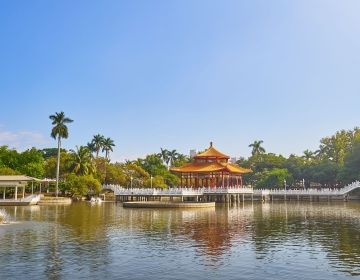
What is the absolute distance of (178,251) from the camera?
25125 millimetres

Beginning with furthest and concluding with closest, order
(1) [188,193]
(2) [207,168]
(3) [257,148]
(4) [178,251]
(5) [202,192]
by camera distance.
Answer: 1. (3) [257,148]
2. (2) [207,168]
3. (5) [202,192]
4. (1) [188,193]
5. (4) [178,251]

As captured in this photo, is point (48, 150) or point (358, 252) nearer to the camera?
point (358, 252)

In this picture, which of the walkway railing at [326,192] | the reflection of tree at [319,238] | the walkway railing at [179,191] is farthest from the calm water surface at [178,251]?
the walkway railing at [326,192]

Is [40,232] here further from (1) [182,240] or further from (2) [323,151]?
(2) [323,151]

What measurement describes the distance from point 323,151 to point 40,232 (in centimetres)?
10788

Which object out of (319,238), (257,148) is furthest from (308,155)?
(319,238)

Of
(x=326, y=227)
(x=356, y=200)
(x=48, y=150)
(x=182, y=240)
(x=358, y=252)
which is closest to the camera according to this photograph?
(x=358, y=252)

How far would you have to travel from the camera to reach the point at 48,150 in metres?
154

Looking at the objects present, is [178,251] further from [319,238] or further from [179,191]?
[179,191]

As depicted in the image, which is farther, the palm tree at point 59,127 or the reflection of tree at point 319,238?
the palm tree at point 59,127

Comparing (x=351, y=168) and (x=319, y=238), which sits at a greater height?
(x=351, y=168)

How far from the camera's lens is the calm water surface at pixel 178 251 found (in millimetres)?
19594

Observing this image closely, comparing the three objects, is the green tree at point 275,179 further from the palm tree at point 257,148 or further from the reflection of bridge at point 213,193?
the palm tree at point 257,148

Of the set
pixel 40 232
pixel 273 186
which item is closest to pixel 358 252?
pixel 40 232
